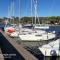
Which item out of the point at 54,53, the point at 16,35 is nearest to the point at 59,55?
the point at 54,53

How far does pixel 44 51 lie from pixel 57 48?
1.14 metres

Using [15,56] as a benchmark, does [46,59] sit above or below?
below

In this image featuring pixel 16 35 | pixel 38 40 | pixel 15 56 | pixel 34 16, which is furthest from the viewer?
pixel 34 16

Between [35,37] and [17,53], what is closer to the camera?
[17,53]

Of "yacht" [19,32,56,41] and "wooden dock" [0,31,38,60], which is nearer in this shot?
"wooden dock" [0,31,38,60]

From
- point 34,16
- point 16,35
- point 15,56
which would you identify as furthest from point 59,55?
point 34,16

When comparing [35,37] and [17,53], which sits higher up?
[17,53]

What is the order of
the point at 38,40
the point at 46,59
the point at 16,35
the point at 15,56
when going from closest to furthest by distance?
the point at 15,56
the point at 46,59
the point at 38,40
the point at 16,35

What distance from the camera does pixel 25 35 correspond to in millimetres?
34031

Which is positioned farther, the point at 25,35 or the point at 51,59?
the point at 25,35

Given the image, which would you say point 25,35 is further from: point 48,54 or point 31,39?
point 48,54

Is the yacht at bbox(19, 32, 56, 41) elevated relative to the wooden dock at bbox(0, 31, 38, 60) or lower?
lower

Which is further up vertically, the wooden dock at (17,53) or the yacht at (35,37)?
the wooden dock at (17,53)

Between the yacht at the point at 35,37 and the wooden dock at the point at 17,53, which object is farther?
the yacht at the point at 35,37
